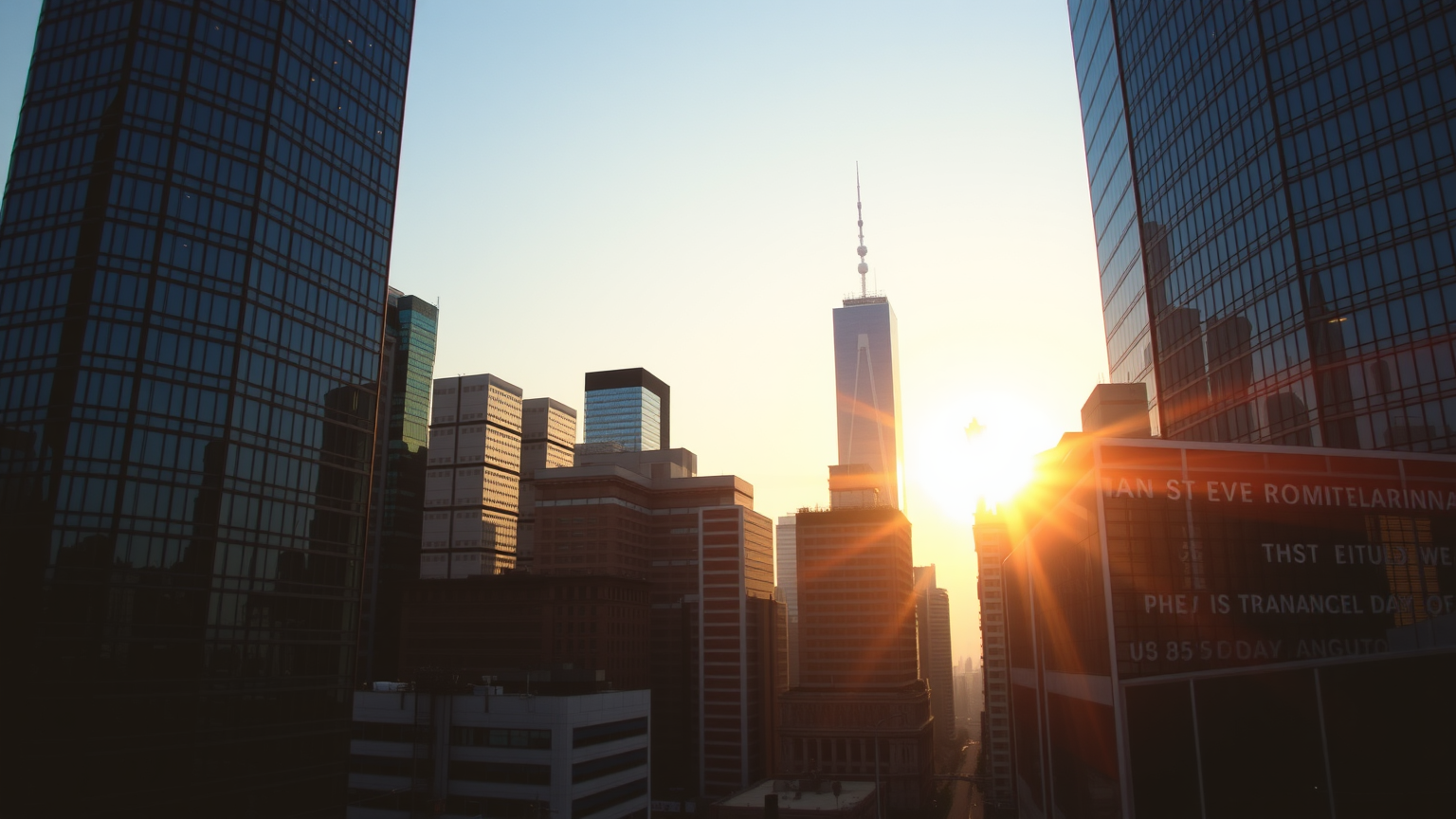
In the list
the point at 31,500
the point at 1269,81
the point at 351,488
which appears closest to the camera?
the point at 31,500

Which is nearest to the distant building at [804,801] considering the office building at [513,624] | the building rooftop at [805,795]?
the building rooftop at [805,795]

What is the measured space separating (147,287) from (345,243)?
19472mm

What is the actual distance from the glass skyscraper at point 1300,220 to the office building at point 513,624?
112 meters

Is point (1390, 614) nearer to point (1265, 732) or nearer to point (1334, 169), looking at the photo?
point (1265, 732)

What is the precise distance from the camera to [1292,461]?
6131cm

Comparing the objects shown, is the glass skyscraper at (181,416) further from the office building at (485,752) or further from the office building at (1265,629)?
the office building at (1265,629)

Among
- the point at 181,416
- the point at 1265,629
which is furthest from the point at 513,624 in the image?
the point at 1265,629

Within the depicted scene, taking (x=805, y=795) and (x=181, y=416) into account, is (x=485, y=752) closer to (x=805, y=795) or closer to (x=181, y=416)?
(x=181, y=416)

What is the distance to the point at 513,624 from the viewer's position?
6895 inches

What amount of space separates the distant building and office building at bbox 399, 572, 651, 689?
34.6 m

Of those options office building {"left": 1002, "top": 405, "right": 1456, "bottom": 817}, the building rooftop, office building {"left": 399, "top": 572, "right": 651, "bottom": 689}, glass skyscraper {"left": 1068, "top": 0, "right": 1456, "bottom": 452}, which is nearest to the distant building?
the building rooftop

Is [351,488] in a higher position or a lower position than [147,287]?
lower

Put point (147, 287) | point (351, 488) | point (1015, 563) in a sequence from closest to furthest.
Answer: point (147, 287), point (351, 488), point (1015, 563)

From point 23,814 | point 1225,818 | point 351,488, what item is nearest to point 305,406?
point 351,488
